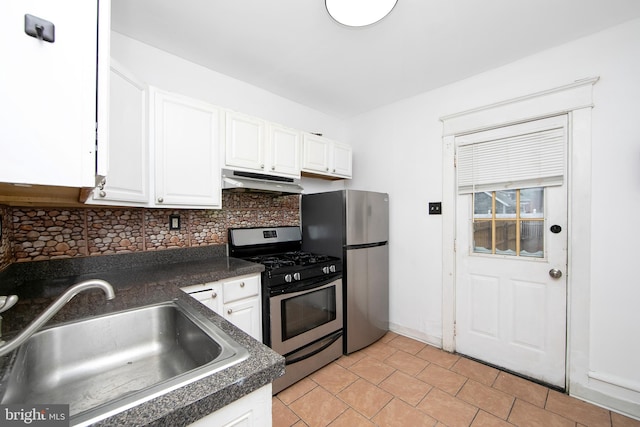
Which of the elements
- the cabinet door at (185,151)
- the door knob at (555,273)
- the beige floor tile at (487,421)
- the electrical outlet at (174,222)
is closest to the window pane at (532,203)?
the door knob at (555,273)

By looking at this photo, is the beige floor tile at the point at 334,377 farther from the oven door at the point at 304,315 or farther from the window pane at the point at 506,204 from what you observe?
the window pane at the point at 506,204

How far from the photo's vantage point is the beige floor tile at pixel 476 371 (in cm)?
204

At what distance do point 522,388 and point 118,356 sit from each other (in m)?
2.61

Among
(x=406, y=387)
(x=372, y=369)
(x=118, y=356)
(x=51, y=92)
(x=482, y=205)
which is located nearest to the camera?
(x=51, y=92)

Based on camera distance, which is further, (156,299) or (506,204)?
(506,204)

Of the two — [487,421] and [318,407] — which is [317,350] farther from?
[487,421]

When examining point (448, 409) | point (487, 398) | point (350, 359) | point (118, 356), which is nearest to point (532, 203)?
point (487, 398)

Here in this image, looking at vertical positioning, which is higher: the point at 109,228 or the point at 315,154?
the point at 315,154

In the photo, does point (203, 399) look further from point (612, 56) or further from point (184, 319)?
point (612, 56)

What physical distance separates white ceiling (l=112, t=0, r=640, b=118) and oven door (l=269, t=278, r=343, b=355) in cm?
186

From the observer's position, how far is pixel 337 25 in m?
1.70

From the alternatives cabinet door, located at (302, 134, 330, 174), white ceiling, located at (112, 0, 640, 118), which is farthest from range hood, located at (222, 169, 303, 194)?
white ceiling, located at (112, 0, 640, 118)

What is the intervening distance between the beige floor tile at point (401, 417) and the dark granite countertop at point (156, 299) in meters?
1.28

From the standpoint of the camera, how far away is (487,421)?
5.31 feet
